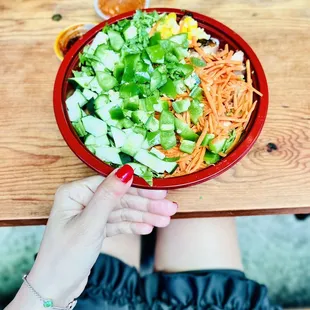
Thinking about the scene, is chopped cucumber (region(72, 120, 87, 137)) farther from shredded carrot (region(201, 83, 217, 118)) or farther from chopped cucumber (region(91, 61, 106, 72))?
shredded carrot (region(201, 83, 217, 118))

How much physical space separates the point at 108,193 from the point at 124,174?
0.05 m

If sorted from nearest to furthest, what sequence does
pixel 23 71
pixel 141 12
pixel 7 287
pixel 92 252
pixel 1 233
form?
pixel 92 252 → pixel 141 12 → pixel 23 71 → pixel 7 287 → pixel 1 233

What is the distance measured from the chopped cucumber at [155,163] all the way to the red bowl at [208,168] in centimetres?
3

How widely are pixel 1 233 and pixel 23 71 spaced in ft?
2.37

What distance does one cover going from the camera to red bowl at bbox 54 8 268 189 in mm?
835

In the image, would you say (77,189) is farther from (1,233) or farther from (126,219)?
(1,233)

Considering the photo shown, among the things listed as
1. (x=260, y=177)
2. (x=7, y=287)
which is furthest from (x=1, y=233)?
(x=260, y=177)

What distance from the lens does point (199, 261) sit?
3.90 ft

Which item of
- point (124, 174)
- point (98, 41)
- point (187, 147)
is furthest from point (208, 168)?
point (98, 41)

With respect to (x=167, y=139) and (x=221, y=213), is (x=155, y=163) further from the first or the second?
(x=221, y=213)

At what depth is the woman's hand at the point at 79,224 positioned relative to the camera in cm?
82

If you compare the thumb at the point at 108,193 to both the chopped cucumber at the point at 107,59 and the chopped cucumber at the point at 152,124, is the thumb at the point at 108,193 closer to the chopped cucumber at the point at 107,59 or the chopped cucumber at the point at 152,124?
the chopped cucumber at the point at 152,124

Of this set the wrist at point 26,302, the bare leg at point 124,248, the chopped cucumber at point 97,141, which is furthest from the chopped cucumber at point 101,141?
the bare leg at point 124,248

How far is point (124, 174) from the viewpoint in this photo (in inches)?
32.0
